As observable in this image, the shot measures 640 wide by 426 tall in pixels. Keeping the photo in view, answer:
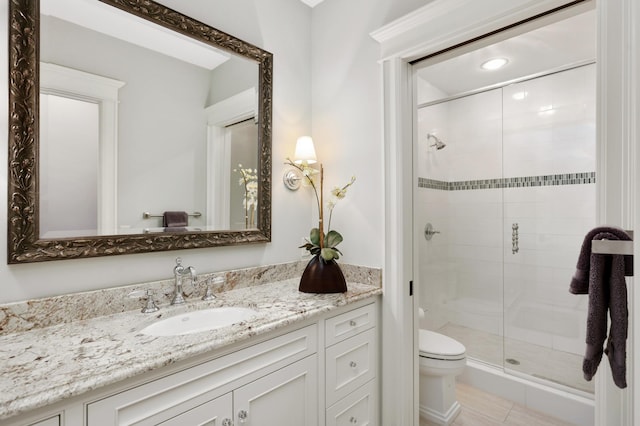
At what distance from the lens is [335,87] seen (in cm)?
195

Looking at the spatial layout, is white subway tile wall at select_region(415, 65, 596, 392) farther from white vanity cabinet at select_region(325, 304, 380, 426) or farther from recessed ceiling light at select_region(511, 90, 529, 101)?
white vanity cabinet at select_region(325, 304, 380, 426)

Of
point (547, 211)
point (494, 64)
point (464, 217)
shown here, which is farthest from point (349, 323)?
point (494, 64)

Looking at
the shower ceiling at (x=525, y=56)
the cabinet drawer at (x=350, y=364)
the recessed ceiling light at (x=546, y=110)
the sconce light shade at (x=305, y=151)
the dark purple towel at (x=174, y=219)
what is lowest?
the cabinet drawer at (x=350, y=364)

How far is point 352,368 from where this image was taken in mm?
1517

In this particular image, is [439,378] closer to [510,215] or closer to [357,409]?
[357,409]

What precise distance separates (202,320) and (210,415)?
16.7 inches

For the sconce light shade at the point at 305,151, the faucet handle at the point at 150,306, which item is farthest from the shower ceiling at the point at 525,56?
the faucet handle at the point at 150,306

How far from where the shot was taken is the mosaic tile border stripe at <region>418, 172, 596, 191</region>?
2389mm

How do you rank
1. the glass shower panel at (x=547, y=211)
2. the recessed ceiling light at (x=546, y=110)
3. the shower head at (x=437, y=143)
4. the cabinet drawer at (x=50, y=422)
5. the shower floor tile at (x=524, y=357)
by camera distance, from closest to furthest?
the cabinet drawer at (x=50, y=422), the shower floor tile at (x=524, y=357), the glass shower panel at (x=547, y=211), the recessed ceiling light at (x=546, y=110), the shower head at (x=437, y=143)

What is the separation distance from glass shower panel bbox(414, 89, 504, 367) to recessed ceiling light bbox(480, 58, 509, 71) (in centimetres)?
28

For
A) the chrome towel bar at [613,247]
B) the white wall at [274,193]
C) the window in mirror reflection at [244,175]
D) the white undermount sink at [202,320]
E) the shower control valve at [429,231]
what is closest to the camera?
the chrome towel bar at [613,247]

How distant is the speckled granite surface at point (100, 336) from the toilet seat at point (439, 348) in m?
0.62

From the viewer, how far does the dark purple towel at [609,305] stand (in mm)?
609

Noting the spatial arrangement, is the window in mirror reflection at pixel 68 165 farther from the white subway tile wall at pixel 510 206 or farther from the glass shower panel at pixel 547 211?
the glass shower panel at pixel 547 211
